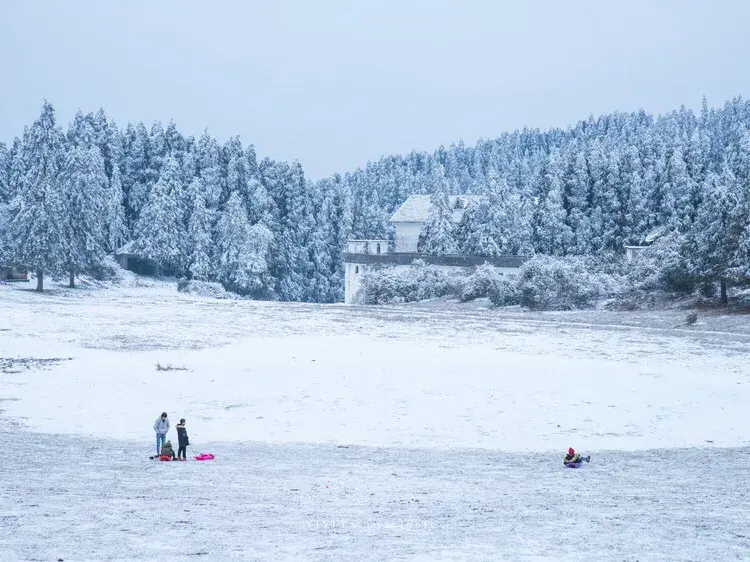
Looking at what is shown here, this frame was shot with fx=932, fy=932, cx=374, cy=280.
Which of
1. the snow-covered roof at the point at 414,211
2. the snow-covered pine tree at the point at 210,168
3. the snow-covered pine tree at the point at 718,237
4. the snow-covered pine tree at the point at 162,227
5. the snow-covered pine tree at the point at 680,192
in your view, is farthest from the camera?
the snow-covered roof at the point at 414,211

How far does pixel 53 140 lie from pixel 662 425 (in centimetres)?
7079

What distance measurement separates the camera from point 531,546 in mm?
13648

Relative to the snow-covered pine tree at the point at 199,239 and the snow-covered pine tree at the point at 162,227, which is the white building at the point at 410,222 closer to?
the snow-covered pine tree at the point at 199,239

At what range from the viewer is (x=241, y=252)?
9419 cm

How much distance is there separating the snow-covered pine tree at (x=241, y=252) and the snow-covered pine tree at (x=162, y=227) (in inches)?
170

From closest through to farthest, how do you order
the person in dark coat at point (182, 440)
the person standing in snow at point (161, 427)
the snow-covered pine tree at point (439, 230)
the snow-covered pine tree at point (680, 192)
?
1. the person in dark coat at point (182, 440)
2. the person standing in snow at point (161, 427)
3. the snow-covered pine tree at point (680, 192)
4. the snow-covered pine tree at point (439, 230)

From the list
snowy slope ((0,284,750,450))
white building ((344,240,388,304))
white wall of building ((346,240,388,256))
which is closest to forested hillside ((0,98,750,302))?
white wall of building ((346,240,388,256))

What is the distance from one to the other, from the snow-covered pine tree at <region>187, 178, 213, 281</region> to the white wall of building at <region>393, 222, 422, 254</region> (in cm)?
2421

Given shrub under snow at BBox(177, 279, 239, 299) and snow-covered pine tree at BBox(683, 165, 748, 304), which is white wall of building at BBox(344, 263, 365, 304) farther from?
snow-covered pine tree at BBox(683, 165, 748, 304)

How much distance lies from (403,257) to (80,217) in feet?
93.7

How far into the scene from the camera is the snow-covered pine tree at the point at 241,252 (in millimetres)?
93375

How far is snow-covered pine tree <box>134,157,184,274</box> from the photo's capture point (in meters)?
92.4

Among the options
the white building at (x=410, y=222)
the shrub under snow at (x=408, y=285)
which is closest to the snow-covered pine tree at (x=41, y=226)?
the shrub under snow at (x=408, y=285)

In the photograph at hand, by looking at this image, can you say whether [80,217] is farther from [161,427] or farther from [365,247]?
[161,427]
